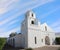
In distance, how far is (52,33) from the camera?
5406 centimetres

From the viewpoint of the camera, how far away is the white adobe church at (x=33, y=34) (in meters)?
46.7

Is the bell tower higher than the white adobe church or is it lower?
higher

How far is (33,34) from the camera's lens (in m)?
47.2

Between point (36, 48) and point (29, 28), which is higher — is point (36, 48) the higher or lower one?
the lower one

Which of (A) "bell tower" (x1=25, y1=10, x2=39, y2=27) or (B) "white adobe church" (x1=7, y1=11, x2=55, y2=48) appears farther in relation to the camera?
(A) "bell tower" (x1=25, y1=10, x2=39, y2=27)

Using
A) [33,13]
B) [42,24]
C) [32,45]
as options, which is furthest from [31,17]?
[32,45]

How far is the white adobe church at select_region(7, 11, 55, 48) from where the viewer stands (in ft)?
153

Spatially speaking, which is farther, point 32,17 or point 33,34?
point 32,17

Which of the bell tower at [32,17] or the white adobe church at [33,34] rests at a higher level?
the bell tower at [32,17]

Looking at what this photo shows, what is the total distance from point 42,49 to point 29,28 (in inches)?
301

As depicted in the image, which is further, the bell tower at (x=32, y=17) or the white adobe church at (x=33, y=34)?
the bell tower at (x=32, y=17)

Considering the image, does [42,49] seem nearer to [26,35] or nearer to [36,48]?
[36,48]

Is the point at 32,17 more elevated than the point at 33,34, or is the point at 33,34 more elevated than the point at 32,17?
the point at 32,17

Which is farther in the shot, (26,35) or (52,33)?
(52,33)
